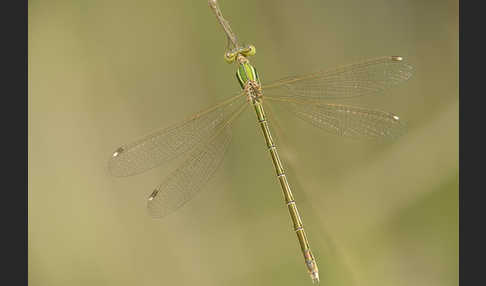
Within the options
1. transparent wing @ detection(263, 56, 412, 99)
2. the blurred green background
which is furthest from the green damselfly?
the blurred green background

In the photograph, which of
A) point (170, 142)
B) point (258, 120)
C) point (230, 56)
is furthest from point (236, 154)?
point (230, 56)

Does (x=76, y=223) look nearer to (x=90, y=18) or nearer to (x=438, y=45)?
(x=90, y=18)

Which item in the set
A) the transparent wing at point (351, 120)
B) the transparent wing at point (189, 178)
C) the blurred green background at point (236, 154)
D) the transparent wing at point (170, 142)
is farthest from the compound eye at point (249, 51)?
the transparent wing at point (189, 178)

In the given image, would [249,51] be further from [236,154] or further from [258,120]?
[236,154]

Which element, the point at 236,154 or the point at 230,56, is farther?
the point at 236,154

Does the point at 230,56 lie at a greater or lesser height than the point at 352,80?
greater

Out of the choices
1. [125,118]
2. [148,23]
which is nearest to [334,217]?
[125,118]
